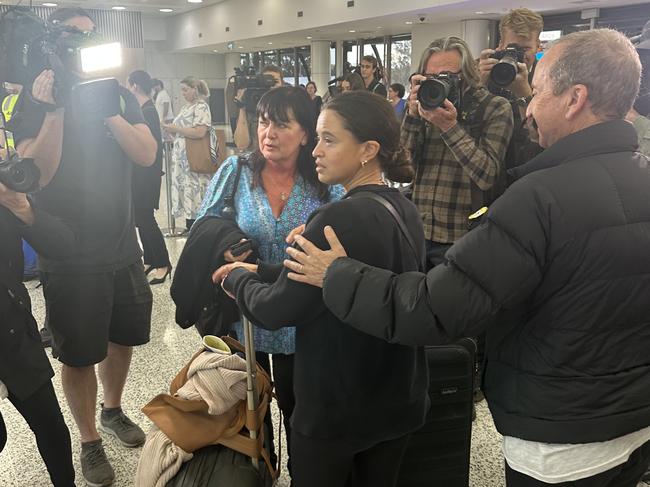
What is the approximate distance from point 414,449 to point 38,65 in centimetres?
167

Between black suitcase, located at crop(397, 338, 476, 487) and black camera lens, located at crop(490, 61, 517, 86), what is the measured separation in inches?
42.2

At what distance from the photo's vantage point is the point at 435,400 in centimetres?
186

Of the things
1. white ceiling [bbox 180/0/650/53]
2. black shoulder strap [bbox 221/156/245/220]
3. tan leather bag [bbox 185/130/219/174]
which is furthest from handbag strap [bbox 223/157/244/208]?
white ceiling [bbox 180/0/650/53]

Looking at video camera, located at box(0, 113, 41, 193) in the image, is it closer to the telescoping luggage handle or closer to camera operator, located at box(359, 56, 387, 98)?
the telescoping luggage handle

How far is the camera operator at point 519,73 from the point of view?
2314 mm

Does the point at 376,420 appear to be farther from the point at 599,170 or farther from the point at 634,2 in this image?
the point at 634,2

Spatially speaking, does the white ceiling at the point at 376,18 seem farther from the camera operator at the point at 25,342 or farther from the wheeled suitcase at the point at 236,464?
the wheeled suitcase at the point at 236,464

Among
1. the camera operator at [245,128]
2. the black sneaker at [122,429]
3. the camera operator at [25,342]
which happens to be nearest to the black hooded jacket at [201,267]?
the camera operator at [25,342]

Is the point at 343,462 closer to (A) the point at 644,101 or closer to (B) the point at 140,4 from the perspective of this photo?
(A) the point at 644,101

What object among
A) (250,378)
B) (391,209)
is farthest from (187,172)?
(391,209)

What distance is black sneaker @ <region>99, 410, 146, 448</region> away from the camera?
91.2 inches

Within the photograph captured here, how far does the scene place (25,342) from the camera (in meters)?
1.55

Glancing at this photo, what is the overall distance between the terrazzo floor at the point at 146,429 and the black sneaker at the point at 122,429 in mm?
30

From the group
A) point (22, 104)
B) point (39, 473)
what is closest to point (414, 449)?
point (39, 473)
